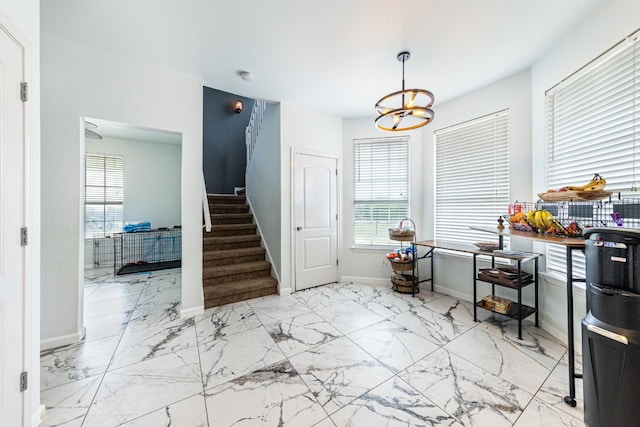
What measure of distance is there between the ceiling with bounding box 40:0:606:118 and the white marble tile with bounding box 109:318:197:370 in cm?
284

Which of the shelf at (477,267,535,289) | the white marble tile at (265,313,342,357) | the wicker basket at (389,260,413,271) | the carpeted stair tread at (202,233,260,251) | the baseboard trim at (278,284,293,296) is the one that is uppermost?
the carpeted stair tread at (202,233,260,251)

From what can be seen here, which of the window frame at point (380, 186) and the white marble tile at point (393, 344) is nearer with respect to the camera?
the white marble tile at point (393, 344)

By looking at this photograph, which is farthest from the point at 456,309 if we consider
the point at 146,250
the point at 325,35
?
the point at 146,250

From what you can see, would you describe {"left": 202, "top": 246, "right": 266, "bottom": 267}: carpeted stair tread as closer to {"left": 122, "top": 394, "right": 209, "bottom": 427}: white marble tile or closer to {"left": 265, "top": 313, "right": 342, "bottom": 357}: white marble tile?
{"left": 265, "top": 313, "right": 342, "bottom": 357}: white marble tile

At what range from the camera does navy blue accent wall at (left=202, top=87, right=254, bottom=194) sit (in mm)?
6105

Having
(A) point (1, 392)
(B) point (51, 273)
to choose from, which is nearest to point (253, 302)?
(B) point (51, 273)

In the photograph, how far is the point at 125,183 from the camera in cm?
527

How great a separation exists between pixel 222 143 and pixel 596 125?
6.54 m

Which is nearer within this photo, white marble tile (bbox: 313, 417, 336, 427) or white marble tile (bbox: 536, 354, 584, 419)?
white marble tile (bbox: 313, 417, 336, 427)

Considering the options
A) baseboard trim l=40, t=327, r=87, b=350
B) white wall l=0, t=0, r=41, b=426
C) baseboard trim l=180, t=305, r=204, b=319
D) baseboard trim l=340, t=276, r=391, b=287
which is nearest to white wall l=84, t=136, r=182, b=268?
baseboard trim l=180, t=305, r=204, b=319

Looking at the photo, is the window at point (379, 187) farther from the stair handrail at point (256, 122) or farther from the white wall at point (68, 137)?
the white wall at point (68, 137)

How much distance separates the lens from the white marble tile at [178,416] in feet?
4.70

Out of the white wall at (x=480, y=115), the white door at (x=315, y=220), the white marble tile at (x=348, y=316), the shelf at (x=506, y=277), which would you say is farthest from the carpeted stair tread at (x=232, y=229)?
the shelf at (x=506, y=277)

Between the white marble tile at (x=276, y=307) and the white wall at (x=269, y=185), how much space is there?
14.9 inches
